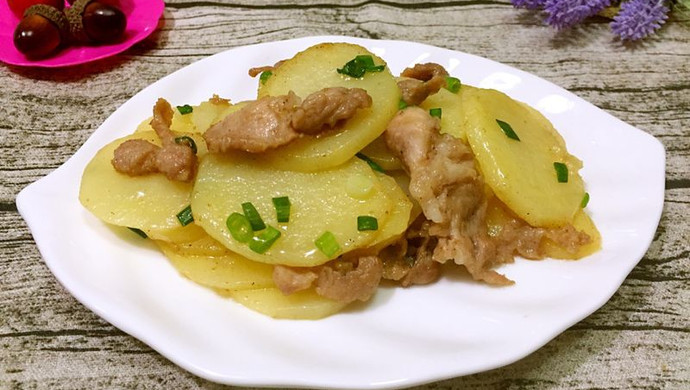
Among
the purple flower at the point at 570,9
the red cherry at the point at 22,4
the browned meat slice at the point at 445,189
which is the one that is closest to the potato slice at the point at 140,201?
the browned meat slice at the point at 445,189

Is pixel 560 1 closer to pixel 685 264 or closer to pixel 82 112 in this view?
pixel 685 264

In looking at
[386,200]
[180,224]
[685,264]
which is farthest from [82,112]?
[685,264]

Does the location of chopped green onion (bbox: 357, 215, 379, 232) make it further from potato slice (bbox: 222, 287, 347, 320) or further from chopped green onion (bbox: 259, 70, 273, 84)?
chopped green onion (bbox: 259, 70, 273, 84)

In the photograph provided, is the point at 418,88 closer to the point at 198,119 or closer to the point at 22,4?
the point at 198,119

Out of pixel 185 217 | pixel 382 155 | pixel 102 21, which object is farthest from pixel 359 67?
pixel 102 21

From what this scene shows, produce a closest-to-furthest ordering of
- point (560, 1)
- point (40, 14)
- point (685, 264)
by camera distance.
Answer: point (685, 264)
point (40, 14)
point (560, 1)

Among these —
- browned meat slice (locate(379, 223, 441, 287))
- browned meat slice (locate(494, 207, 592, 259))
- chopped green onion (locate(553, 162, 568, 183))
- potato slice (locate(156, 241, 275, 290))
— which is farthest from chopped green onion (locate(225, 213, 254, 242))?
chopped green onion (locate(553, 162, 568, 183))
